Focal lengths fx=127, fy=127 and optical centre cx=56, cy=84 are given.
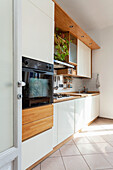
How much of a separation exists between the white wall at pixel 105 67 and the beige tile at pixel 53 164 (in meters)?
2.64

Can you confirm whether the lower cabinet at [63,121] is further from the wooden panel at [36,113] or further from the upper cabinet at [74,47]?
the upper cabinet at [74,47]

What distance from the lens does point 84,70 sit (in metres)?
3.65

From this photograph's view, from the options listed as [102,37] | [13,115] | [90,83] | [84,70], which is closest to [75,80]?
[84,70]

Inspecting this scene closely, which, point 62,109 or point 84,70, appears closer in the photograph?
point 62,109

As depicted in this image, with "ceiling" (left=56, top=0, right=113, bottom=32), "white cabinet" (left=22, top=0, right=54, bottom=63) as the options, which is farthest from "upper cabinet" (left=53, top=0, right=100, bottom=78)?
"ceiling" (left=56, top=0, right=113, bottom=32)

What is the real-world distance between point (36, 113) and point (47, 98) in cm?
28

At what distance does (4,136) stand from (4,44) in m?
0.69

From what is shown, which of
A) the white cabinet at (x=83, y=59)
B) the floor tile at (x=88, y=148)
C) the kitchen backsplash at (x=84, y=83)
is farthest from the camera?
the kitchen backsplash at (x=84, y=83)

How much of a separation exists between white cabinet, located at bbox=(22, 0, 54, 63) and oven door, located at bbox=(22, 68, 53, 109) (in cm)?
19

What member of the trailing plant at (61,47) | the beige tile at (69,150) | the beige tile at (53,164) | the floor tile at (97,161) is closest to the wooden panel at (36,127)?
the beige tile at (53,164)

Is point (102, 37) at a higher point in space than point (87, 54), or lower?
higher

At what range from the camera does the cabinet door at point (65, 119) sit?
1975 mm

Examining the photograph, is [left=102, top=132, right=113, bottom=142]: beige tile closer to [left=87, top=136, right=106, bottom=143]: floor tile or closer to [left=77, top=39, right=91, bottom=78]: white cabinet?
[left=87, top=136, right=106, bottom=143]: floor tile

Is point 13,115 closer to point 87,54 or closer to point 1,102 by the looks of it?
point 1,102
